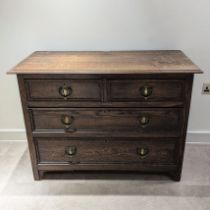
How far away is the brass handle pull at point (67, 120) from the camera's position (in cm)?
162

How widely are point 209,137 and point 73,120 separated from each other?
1.30 metres

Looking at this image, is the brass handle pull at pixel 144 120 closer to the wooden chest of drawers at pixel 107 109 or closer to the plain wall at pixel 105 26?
the wooden chest of drawers at pixel 107 109

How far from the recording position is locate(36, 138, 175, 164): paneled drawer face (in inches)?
67.0

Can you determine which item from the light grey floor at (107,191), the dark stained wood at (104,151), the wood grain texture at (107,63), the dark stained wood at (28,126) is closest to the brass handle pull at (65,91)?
the wood grain texture at (107,63)

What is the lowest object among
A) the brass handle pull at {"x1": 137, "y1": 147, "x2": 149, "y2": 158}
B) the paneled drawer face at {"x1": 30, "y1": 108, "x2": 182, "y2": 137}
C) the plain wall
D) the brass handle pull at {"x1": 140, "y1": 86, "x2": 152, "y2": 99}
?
the brass handle pull at {"x1": 137, "y1": 147, "x2": 149, "y2": 158}

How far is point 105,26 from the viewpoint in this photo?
1.91 metres

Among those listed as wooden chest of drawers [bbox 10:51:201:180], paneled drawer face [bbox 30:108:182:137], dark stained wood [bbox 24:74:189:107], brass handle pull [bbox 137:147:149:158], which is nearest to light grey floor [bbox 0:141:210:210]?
wooden chest of drawers [bbox 10:51:201:180]

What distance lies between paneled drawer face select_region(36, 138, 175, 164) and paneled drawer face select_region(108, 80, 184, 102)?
32cm

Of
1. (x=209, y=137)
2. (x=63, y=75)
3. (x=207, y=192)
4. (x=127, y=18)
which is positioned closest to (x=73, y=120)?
(x=63, y=75)

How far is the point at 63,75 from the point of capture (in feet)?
4.90

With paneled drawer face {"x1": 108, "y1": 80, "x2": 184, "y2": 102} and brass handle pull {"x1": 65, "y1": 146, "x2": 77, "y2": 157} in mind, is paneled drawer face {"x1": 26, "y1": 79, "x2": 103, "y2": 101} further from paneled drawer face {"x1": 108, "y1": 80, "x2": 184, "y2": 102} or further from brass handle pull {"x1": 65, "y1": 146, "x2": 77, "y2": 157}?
brass handle pull {"x1": 65, "y1": 146, "x2": 77, "y2": 157}

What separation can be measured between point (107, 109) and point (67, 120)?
0.91 feet

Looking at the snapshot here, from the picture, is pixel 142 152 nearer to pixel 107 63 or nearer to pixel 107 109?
pixel 107 109

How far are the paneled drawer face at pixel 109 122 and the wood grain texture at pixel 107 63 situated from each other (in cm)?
26
